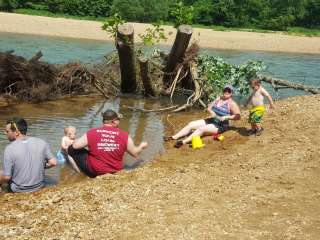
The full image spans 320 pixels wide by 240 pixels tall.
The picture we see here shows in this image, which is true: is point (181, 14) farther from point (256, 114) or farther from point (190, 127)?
point (256, 114)

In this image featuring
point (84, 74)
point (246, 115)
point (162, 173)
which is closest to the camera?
point (162, 173)

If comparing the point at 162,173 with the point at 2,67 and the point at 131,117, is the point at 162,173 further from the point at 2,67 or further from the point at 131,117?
the point at 2,67

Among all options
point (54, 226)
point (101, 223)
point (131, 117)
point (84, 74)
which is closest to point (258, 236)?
point (101, 223)

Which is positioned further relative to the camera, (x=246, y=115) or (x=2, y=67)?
(x=2, y=67)

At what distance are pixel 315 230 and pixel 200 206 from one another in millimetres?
1360

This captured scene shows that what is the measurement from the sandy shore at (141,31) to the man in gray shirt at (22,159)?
1344 inches

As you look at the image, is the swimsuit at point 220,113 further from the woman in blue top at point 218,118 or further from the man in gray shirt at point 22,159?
the man in gray shirt at point 22,159

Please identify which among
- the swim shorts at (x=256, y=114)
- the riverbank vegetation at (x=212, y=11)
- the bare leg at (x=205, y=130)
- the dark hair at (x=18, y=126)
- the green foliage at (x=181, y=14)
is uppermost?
the green foliage at (x=181, y=14)

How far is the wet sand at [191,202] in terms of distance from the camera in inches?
229

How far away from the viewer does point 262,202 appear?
665 cm

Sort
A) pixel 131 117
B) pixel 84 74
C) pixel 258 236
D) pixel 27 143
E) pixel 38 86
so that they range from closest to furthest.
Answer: pixel 258 236 < pixel 27 143 < pixel 131 117 < pixel 38 86 < pixel 84 74

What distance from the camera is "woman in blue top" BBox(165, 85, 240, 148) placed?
34.8ft

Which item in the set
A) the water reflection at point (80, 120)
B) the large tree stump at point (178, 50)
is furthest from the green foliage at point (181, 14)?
the water reflection at point (80, 120)

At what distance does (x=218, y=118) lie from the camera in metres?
10.8
